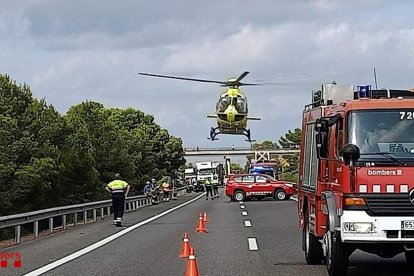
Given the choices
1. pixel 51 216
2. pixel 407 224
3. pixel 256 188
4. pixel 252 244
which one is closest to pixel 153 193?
pixel 256 188

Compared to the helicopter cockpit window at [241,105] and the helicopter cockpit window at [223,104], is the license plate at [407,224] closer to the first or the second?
the helicopter cockpit window at [223,104]

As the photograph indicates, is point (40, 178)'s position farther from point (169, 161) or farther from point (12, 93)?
point (169, 161)

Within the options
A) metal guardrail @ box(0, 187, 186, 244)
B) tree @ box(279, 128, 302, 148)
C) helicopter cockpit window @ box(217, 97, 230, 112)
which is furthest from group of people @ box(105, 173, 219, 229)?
tree @ box(279, 128, 302, 148)

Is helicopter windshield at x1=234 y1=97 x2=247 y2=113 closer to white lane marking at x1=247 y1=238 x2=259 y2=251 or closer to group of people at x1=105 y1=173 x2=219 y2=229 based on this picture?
group of people at x1=105 y1=173 x2=219 y2=229

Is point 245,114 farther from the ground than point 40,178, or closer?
farther from the ground

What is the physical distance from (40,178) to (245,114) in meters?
30.8

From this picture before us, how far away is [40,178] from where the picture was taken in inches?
1371

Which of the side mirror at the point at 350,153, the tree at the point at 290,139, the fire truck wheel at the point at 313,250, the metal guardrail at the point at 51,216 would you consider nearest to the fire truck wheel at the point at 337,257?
the side mirror at the point at 350,153

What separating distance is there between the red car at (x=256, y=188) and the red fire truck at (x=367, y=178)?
36009 millimetres

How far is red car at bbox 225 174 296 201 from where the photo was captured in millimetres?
48812

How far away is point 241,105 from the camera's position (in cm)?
6291

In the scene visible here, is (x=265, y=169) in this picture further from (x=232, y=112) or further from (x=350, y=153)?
(x=350, y=153)

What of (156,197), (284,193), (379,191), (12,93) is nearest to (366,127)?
(379,191)

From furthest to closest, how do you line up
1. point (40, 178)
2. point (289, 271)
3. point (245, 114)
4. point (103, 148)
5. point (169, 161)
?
point (169, 161) < point (245, 114) < point (103, 148) < point (40, 178) < point (289, 271)
